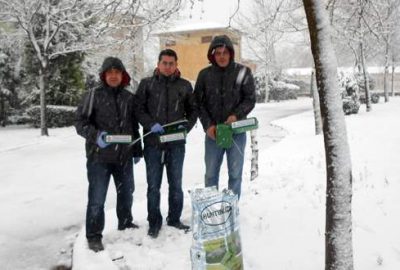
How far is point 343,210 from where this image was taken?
338 centimetres

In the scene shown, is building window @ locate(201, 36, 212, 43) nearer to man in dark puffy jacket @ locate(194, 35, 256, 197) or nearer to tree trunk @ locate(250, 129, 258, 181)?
tree trunk @ locate(250, 129, 258, 181)

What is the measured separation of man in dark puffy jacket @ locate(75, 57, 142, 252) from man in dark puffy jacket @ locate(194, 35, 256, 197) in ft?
2.74

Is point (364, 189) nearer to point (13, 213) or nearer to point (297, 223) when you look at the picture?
point (297, 223)

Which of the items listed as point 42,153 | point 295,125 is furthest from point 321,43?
point 295,125

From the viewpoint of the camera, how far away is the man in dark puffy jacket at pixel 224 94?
16.6ft

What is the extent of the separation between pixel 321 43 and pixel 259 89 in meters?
40.4

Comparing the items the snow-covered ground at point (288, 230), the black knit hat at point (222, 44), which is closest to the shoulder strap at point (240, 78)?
the black knit hat at point (222, 44)

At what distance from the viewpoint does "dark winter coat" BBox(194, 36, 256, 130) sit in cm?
509

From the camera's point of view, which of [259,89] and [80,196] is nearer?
[80,196]

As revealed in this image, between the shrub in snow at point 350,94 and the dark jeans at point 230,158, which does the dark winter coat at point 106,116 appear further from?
the shrub in snow at point 350,94

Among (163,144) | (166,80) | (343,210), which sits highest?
(166,80)

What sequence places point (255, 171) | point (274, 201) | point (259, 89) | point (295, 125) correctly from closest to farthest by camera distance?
point (274, 201) < point (255, 171) < point (295, 125) < point (259, 89)

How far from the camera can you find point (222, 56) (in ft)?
16.5

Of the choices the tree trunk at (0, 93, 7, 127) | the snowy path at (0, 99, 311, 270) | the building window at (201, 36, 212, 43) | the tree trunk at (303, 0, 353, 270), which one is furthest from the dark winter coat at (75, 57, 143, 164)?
the building window at (201, 36, 212, 43)
